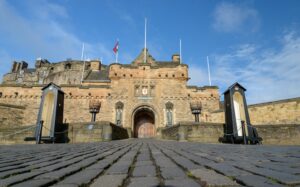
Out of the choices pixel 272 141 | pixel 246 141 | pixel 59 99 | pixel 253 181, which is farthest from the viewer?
pixel 59 99

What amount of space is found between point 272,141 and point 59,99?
39.5 feet

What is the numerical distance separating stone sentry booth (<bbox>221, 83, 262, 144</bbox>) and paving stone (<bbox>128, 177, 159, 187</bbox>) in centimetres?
867

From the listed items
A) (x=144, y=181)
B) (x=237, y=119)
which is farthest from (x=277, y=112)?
(x=144, y=181)

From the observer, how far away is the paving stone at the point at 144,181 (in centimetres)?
159

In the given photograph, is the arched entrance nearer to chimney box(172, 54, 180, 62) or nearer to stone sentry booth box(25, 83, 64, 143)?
chimney box(172, 54, 180, 62)

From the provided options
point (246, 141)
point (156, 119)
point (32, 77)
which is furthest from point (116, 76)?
point (32, 77)

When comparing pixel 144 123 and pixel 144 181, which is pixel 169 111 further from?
pixel 144 181

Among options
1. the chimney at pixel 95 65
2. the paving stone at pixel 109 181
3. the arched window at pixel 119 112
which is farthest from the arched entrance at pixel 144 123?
the paving stone at pixel 109 181

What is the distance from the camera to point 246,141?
30.9ft

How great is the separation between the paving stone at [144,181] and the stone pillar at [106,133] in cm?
1003

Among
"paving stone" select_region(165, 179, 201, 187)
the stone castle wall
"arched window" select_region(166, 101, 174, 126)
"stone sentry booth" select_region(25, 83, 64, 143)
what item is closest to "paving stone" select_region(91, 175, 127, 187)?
"paving stone" select_region(165, 179, 201, 187)

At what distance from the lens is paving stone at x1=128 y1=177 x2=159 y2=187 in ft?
5.23

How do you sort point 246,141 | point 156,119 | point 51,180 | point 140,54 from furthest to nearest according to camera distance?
point 140,54 < point 156,119 < point 246,141 < point 51,180

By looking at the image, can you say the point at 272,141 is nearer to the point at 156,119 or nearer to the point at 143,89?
the point at 156,119
